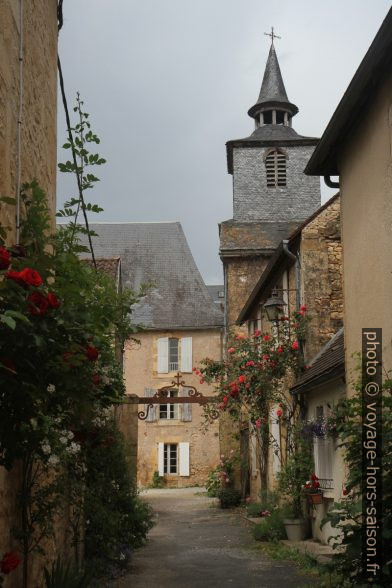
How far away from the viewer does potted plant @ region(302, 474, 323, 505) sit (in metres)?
11.6

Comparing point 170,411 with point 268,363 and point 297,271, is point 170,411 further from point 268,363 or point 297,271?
point 297,271

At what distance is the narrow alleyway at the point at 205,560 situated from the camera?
8852mm

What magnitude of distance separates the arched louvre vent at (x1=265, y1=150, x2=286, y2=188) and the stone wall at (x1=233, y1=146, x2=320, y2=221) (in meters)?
0.18

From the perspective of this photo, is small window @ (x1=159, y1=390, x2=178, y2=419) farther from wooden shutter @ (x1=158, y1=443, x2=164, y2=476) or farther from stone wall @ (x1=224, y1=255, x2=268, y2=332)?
stone wall @ (x1=224, y1=255, x2=268, y2=332)

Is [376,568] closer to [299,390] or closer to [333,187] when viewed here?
[333,187]

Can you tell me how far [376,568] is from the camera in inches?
206

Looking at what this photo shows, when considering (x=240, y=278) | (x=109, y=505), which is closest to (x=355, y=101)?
(x=109, y=505)

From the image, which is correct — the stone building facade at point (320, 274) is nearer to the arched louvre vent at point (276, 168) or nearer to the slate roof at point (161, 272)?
the arched louvre vent at point (276, 168)

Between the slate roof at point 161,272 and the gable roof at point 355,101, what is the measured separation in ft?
72.8

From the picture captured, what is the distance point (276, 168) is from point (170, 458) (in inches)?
506

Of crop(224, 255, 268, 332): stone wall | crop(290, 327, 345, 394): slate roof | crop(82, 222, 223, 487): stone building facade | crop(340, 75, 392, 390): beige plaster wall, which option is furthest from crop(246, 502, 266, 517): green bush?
crop(82, 222, 223, 487): stone building facade

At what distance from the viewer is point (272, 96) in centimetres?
2702

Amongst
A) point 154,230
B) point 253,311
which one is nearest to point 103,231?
point 154,230

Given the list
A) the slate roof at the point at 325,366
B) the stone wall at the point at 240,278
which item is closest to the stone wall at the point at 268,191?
the stone wall at the point at 240,278
